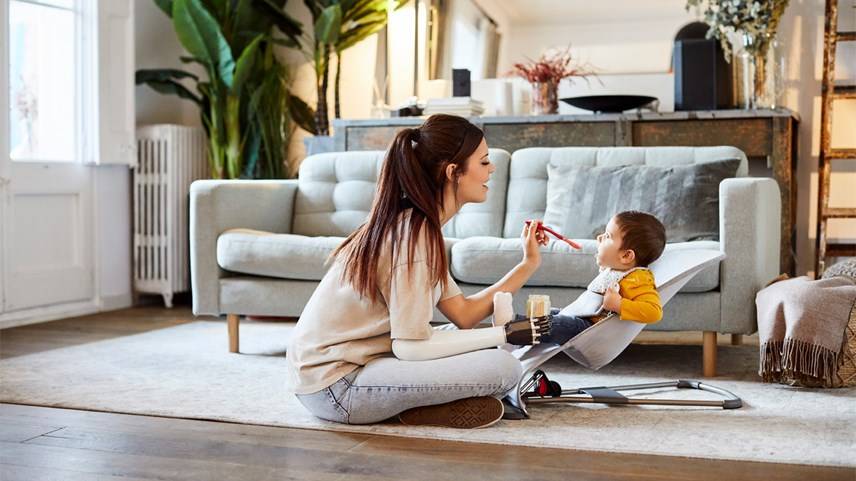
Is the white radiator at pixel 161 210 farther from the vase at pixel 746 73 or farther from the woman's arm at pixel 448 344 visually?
the woman's arm at pixel 448 344

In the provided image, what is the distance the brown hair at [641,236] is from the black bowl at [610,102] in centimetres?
191

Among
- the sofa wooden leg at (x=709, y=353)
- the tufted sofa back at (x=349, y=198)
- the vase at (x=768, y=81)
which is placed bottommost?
the sofa wooden leg at (x=709, y=353)

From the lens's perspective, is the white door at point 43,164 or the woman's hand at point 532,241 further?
the white door at point 43,164

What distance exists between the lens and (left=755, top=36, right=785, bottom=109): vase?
457 centimetres

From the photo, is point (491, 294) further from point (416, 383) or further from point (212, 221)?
point (212, 221)

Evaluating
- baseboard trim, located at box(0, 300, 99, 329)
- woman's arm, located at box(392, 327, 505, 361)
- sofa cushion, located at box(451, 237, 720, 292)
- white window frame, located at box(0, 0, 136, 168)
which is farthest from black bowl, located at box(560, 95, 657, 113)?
baseboard trim, located at box(0, 300, 99, 329)

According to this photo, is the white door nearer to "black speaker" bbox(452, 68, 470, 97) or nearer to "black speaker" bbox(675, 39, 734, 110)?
"black speaker" bbox(452, 68, 470, 97)

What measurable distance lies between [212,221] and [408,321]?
1597 mm

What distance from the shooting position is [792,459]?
221cm

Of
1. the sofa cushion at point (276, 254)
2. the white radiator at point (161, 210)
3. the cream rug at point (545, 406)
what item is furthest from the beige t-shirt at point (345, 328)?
the white radiator at point (161, 210)

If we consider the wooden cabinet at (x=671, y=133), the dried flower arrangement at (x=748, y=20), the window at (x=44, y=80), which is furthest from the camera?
the window at (x=44, y=80)

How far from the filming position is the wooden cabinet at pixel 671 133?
14.5 feet

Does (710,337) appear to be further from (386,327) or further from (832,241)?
(832,241)

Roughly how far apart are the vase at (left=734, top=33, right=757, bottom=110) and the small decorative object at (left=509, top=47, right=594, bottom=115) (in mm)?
753
